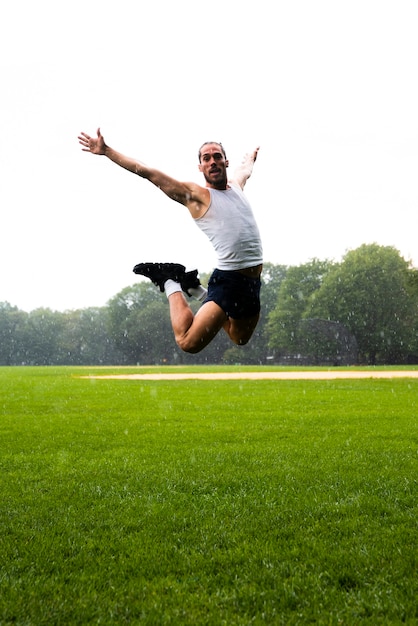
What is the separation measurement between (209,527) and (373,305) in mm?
58957

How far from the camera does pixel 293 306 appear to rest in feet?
223

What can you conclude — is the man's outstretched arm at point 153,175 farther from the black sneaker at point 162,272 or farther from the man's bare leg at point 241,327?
the man's bare leg at point 241,327

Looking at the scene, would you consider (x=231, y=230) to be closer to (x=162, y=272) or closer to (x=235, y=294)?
(x=235, y=294)

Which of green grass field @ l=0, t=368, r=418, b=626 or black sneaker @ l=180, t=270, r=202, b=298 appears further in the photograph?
black sneaker @ l=180, t=270, r=202, b=298

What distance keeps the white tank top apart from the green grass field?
7.59ft

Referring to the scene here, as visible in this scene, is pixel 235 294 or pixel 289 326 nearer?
pixel 235 294

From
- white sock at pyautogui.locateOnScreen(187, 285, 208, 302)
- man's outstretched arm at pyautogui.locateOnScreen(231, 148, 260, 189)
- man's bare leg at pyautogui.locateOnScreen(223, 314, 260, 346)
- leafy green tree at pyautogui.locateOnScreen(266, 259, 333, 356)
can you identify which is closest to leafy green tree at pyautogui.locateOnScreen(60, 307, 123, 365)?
leafy green tree at pyautogui.locateOnScreen(266, 259, 333, 356)

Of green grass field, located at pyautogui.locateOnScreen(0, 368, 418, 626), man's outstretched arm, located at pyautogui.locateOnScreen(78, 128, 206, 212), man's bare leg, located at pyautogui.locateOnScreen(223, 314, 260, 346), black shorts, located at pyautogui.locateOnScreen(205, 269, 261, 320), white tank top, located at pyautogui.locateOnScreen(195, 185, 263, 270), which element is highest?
man's outstretched arm, located at pyautogui.locateOnScreen(78, 128, 206, 212)

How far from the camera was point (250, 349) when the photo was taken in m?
75.8

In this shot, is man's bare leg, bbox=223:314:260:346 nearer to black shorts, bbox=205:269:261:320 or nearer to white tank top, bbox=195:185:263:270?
black shorts, bbox=205:269:261:320

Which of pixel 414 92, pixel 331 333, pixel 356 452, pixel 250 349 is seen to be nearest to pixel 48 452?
pixel 356 452

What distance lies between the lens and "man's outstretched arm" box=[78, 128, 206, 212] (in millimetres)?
5016

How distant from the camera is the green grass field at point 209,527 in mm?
3342

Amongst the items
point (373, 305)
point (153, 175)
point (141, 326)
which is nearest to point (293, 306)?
point (373, 305)
